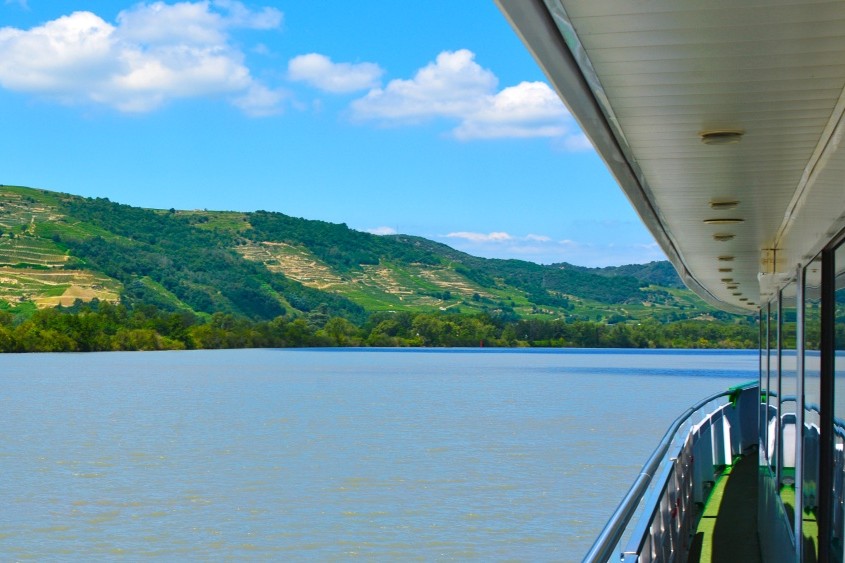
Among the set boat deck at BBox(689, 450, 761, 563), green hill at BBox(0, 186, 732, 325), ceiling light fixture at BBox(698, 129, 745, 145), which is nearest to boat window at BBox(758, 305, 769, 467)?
boat deck at BBox(689, 450, 761, 563)

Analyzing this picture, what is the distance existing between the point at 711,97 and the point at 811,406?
75.9 inches

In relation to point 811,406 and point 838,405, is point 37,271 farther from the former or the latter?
point 838,405

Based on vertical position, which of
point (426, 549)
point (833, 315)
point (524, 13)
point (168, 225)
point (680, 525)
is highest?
point (168, 225)

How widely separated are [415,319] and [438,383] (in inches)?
2199

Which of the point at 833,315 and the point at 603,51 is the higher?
the point at 603,51

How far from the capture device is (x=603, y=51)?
8.95ft

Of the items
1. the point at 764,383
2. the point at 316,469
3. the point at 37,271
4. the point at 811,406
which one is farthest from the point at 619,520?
the point at 37,271

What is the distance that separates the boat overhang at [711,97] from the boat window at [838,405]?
0.17 meters

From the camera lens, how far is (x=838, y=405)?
3.90 metres

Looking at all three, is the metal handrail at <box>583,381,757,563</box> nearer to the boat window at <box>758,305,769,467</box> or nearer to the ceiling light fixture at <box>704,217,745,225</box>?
the ceiling light fixture at <box>704,217,745,225</box>

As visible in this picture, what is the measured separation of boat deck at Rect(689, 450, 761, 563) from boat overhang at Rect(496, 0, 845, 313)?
240cm

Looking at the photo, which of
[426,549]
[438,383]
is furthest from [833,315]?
[438,383]

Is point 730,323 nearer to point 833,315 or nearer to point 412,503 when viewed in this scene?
point 412,503

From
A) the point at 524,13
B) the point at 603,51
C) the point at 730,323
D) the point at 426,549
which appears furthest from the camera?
the point at 730,323
